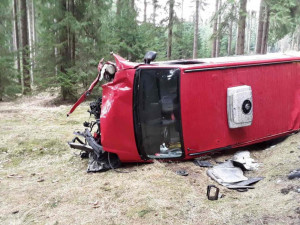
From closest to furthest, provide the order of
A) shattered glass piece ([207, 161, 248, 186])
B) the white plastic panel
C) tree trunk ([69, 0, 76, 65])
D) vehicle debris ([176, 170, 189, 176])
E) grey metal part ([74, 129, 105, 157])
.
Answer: shattered glass piece ([207, 161, 248, 186]) < vehicle debris ([176, 170, 189, 176]) < the white plastic panel < grey metal part ([74, 129, 105, 157]) < tree trunk ([69, 0, 76, 65])

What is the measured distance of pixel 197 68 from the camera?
460 centimetres

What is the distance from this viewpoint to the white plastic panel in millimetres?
4730

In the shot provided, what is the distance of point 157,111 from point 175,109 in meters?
0.30

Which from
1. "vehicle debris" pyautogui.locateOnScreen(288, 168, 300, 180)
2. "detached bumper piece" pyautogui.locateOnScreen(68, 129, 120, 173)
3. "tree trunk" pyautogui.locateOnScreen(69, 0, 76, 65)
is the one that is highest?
"tree trunk" pyautogui.locateOnScreen(69, 0, 76, 65)

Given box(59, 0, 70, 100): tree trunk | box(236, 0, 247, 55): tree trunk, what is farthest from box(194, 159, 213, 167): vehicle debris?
box(236, 0, 247, 55): tree trunk

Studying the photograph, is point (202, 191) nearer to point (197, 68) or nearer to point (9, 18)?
point (197, 68)

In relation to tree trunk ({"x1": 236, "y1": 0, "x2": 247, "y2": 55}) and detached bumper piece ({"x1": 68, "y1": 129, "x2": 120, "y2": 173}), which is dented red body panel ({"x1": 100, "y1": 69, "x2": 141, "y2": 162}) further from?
tree trunk ({"x1": 236, "y1": 0, "x2": 247, "y2": 55})

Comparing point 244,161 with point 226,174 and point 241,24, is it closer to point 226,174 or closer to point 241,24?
point 226,174

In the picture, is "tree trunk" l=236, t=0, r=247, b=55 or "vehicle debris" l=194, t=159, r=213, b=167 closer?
"vehicle debris" l=194, t=159, r=213, b=167

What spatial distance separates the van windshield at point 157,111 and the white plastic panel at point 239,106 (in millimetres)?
950

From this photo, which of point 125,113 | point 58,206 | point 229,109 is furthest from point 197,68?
point 58,206

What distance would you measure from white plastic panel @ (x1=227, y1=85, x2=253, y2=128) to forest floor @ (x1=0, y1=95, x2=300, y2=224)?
0.70 metres

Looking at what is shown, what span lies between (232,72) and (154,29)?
47.8 feet

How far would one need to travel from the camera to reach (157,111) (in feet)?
15.0
